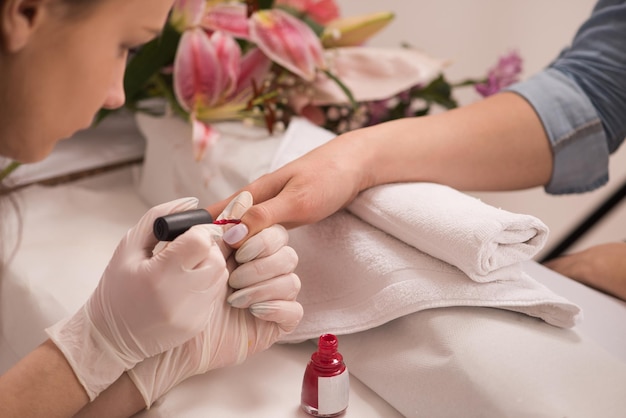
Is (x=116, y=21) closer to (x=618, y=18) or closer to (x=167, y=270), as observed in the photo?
(x=167, y=270)

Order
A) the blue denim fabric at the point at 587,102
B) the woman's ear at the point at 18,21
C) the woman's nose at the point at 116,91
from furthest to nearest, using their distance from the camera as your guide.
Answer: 1. the blue denim fabric at the point at 587,102
2. the woman's nose at the point at 116,91
3. the woman's ear at the point at 18,21

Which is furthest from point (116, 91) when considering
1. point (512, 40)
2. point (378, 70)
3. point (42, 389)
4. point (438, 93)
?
point (512, 40)

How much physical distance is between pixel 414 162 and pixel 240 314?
1.21 feet

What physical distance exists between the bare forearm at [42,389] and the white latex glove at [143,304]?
1cm

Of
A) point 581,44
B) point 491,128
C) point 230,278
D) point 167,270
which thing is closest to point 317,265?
point 230,278

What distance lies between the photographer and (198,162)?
124 cm

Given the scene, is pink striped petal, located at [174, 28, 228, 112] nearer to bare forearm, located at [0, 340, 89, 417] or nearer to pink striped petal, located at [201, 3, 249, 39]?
pink striped petal, located at [201, 3, 249, 39]

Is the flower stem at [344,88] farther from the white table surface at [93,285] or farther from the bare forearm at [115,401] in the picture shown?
the bare forearm at [115,401]

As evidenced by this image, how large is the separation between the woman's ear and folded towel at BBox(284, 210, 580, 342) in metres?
0.50

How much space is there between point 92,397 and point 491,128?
0.73 meters

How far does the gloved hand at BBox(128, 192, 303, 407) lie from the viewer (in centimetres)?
83

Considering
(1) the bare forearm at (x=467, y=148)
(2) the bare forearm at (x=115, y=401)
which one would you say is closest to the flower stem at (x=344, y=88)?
(1) the bare forearm at (x=467, y=148)

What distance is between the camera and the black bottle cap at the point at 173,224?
2.50 ft

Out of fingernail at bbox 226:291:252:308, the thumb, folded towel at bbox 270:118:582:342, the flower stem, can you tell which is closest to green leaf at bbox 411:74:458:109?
the flower stem
